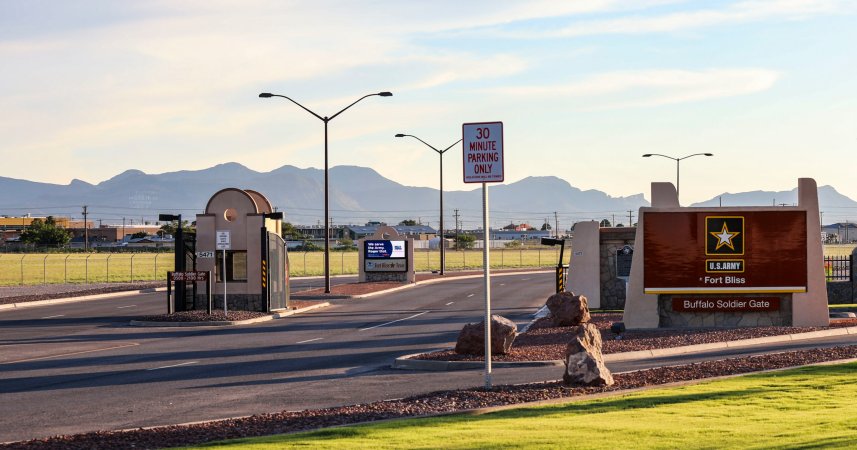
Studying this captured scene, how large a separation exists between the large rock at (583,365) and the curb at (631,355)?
415cm

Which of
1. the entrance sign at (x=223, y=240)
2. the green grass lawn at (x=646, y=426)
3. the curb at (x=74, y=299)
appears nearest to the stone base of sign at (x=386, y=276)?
the curb at (x=74, y=299)

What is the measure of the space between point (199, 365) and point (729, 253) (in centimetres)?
1442

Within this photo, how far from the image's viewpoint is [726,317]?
Answer: 2969 centimetres

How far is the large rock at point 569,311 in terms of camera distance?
96.9ft

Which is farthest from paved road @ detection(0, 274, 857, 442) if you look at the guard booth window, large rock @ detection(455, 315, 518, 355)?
the guard booth window

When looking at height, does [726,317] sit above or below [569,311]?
below

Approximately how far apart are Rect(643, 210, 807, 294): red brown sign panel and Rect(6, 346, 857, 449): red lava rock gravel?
9349 mm

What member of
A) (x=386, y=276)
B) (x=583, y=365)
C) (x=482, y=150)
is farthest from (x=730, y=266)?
(x=386, y=276)

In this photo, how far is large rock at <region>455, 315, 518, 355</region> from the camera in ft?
73.2

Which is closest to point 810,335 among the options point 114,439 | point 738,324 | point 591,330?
point 738,324

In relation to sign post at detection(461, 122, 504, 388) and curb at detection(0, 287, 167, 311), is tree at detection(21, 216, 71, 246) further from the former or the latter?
sign post at detection(461, 122, 504, 388)

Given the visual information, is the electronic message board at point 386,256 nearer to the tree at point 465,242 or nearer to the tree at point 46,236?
the tree at point 46,236

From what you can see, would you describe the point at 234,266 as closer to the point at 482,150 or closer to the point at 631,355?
the point at 631,355

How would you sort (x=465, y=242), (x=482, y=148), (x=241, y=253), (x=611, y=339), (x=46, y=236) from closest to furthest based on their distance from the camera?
(x=482, y=148), (x=611, y=339), (x=241, y=253), (x=46, y=236), (x=465, y=242)
